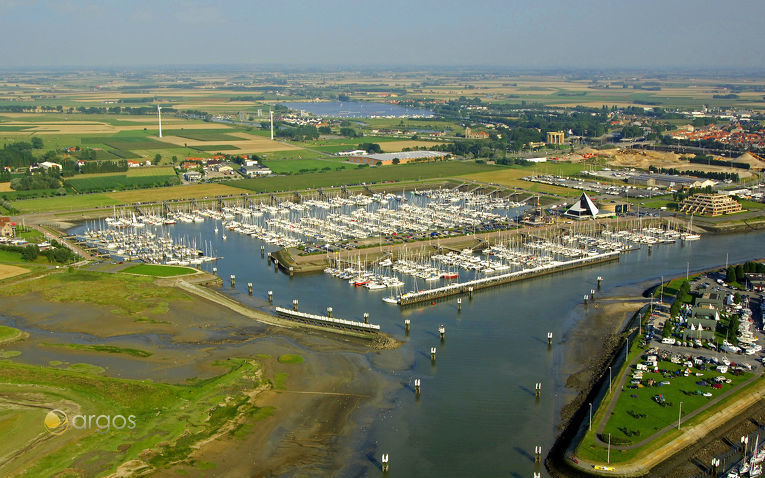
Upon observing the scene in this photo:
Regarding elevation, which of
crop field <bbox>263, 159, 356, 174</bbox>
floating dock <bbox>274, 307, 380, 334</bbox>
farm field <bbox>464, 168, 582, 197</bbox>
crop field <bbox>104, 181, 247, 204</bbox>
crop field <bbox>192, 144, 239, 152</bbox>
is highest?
crop field <bbox>192, 144, 239, 152</bbox>

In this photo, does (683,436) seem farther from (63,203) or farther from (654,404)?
(63,203)

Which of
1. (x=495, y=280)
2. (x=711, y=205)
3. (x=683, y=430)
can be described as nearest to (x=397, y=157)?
(x=711, y=205)

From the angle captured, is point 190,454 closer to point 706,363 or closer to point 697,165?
point 706,363

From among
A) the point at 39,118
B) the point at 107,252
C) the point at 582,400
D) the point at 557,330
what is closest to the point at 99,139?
the point at 39,118

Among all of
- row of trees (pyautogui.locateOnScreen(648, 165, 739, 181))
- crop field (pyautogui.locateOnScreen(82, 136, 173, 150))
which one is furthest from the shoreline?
crop field (pyautogui.locateOnScreen(82, 136, 173, 150))

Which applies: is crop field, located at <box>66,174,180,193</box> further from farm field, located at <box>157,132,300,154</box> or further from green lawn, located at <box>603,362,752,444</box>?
green lawn, located at <box>603,362,752,444</box>

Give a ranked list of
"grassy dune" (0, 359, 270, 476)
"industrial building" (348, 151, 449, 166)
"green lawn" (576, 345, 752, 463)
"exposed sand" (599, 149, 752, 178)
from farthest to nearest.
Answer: "industrial building" (348, 151, 449, 166)
"exposed sand" (599, 149, 752, 178)
"green lawn" (576, 345, 752, 463)
"grassy dune" (0, 359, 270, 476)
